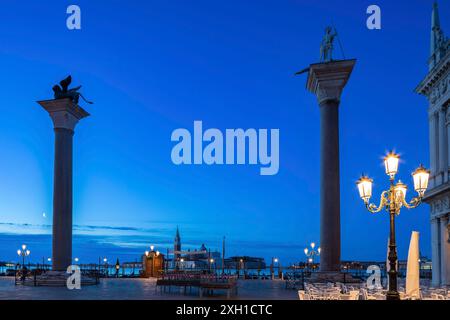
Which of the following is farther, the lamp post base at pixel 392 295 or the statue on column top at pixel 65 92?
the statue on column top at pixel 65 92

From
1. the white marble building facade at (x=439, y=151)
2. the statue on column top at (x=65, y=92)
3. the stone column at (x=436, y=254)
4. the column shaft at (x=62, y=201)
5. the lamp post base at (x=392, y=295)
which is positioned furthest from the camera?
the stone column at (x=436, y=254)

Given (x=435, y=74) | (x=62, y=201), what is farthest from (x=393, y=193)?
(x=435, y=74)

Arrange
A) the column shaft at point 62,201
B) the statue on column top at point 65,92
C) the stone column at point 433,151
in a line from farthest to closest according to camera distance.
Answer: the stone column at point 433,151, the statue on column top at point 65,92, the column shaft at point 62,201

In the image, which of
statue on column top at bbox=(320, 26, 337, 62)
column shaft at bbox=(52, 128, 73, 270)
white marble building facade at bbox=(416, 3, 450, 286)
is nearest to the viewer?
statue on column top at bbox=(320, 26, 337, 62)

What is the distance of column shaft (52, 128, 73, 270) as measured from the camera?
87.8 feet

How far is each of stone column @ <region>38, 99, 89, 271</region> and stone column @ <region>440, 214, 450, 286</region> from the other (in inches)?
898

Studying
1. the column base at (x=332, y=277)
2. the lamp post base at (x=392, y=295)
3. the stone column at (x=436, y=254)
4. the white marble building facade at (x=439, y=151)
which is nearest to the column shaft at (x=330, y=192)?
the column base at (x=332, y=277)

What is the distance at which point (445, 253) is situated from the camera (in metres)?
32.6

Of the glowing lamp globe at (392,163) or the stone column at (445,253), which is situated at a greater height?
the glowing lamp globe at (392,163)

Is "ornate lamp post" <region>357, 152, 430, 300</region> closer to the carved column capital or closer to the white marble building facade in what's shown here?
the carved column capital

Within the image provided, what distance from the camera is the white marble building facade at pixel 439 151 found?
32.0 meters

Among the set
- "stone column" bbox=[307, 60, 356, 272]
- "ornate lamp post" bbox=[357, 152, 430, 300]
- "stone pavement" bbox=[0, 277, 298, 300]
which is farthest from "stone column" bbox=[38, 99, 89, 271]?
"ornate lamp post" bbox=[357, 152, 430, 300]

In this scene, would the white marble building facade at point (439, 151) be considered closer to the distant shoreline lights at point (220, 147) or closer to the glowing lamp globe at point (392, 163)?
the distant shoreline lights at point (220, 147)
